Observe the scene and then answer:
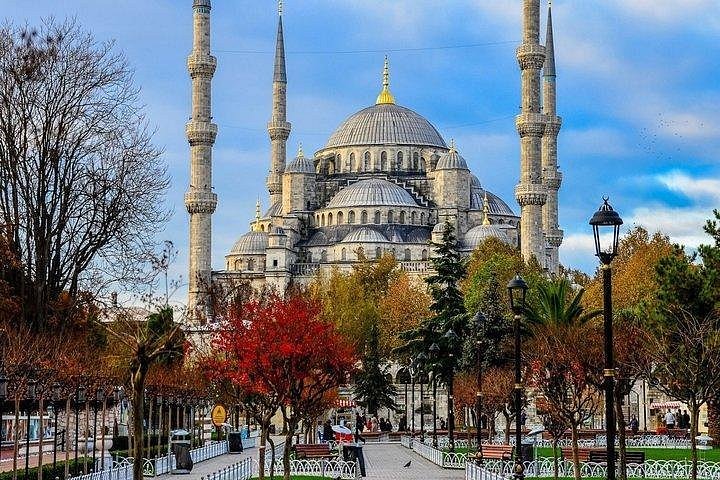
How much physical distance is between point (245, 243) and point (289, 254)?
5664mm

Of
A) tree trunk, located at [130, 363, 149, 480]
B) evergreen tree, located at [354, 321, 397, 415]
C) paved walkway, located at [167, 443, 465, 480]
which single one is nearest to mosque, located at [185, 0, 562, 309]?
evergreen tree, located at [354, 321, 397, 415]

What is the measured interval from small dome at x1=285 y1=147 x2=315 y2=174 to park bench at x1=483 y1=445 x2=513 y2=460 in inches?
2673

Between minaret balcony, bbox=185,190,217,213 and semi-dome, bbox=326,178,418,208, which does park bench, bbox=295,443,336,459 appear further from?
semi-dome, bbox=326,178,418,208

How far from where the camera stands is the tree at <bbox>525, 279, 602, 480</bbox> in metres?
23.4

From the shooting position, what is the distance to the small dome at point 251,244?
93438mm

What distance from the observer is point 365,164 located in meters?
101

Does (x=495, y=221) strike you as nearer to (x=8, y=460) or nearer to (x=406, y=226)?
(x=406, y=226)

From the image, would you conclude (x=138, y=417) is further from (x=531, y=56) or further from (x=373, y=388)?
(x=531, y=56)

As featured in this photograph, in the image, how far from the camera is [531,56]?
69188 millimetres

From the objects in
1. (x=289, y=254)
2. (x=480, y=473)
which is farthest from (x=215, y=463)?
(x=289, y=254)

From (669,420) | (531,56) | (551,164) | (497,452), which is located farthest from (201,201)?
(497,452)

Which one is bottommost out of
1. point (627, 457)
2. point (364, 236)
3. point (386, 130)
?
point (627, 457)

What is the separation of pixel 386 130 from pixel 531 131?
32.1m

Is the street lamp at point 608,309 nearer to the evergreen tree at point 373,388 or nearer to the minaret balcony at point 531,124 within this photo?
the evergreen tree at point 373,388
